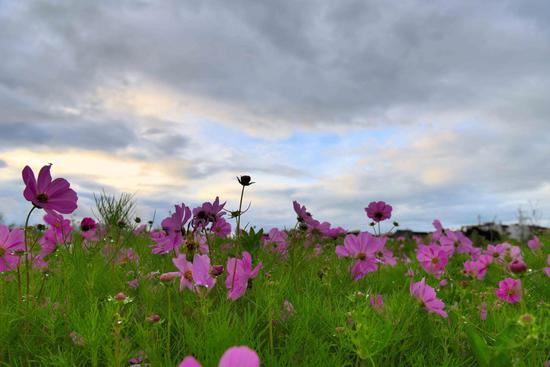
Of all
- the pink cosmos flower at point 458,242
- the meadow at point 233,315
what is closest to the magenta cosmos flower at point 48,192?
the meadow at point 233,315

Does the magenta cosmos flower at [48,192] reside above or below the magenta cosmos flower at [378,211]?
below

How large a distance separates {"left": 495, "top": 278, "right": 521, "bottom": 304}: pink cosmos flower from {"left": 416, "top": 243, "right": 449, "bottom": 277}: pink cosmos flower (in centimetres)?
74

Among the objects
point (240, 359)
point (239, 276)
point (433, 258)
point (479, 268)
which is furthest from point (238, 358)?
point (479, 268)

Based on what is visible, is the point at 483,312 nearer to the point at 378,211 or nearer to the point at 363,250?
the point at 363,250

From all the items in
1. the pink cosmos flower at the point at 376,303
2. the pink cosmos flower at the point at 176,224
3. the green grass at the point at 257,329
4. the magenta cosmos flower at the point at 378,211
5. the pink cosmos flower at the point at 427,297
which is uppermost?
the magenta cosmos flower at the point at 378,211

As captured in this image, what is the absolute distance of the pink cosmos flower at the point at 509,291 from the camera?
276cm

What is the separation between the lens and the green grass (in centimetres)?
182

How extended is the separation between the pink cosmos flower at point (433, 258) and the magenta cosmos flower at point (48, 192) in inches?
93.0

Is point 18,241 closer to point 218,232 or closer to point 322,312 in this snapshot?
point 218,232

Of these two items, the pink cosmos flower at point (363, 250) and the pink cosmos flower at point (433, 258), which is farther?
the pink cosmos flower at point (433, 258)

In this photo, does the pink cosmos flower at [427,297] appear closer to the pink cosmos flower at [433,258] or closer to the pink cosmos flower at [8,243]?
the pink cosmos flower at [433,258]

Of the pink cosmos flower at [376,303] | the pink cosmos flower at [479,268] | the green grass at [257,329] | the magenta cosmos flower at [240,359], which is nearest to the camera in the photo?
the magenta cosmos flower at [240,359]

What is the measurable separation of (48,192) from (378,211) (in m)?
2.82

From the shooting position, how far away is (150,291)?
270 cm
